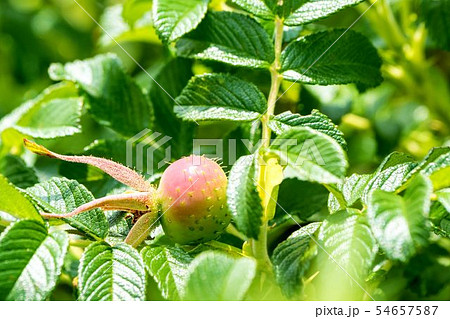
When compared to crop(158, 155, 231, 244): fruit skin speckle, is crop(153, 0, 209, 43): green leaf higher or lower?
higher

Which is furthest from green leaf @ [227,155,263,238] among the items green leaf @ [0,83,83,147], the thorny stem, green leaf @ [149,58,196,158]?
green leaf @ [0,83,83,147]

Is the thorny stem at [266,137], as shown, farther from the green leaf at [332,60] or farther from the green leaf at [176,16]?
the green leaf at [176,16]

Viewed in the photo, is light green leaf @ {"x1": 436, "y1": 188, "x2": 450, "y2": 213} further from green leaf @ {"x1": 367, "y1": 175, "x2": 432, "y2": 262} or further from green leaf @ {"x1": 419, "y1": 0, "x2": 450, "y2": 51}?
green leaf @ {"x1": 419, "y1": 0, "x2": 450, "y2": 51}

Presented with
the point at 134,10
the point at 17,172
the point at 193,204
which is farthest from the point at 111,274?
the point at 134,10

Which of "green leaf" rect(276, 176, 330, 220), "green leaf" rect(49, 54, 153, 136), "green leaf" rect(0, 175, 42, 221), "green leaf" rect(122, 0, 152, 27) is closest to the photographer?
"green leaf" rect(0, 175, 42, 221)

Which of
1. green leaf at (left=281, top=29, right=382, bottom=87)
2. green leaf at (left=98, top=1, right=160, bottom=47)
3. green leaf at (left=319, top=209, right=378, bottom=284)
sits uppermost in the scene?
green leaf at (left=98, top=1, right=160, bottom=47)

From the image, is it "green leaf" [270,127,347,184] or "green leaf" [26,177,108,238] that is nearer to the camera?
"green leaf" [270,127,347,184]

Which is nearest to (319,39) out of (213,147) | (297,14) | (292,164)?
(297,14)

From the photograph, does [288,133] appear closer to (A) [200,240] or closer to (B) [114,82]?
(A) [200,240]

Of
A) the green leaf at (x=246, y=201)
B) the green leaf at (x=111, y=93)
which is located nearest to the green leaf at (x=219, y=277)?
the green leaf at (x=246, y=201)
